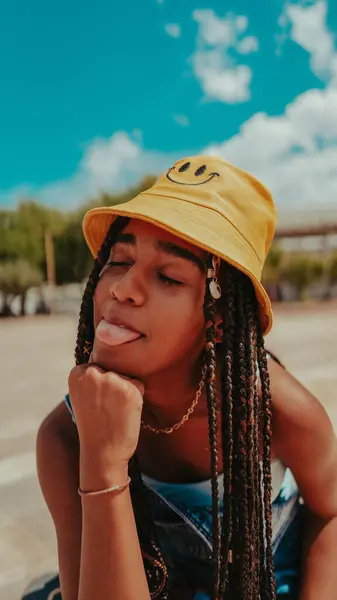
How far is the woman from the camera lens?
1003mm

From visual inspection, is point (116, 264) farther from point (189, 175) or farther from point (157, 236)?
point (189, 175)

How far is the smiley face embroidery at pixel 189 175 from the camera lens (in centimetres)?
122

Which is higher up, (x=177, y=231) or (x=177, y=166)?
(x=177, y=166)

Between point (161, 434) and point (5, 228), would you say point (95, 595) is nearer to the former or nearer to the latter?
point (161, 434)

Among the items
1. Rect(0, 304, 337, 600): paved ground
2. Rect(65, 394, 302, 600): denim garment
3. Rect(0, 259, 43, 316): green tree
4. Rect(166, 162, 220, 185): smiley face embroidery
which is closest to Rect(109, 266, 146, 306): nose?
Rect(166, 162, 220, 185): smiley face embroidery

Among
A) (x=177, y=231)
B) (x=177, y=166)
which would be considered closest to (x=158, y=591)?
(x=177, y=231)

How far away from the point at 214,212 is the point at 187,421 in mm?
526

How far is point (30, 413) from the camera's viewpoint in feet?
14.9

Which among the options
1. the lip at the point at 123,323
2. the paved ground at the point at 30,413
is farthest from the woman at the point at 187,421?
the paved ground at the point at 30,413

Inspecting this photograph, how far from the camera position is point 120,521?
3.25ft

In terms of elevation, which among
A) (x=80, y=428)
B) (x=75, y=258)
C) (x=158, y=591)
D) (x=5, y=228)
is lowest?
(x=158, y=591)

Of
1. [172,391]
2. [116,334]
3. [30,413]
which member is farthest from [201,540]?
[30,413]

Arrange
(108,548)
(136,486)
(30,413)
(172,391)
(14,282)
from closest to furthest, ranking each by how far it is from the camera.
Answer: (108,548), (172,391), (136,486), (30,413), (14,282)

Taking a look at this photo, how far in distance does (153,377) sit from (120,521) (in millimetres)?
308
